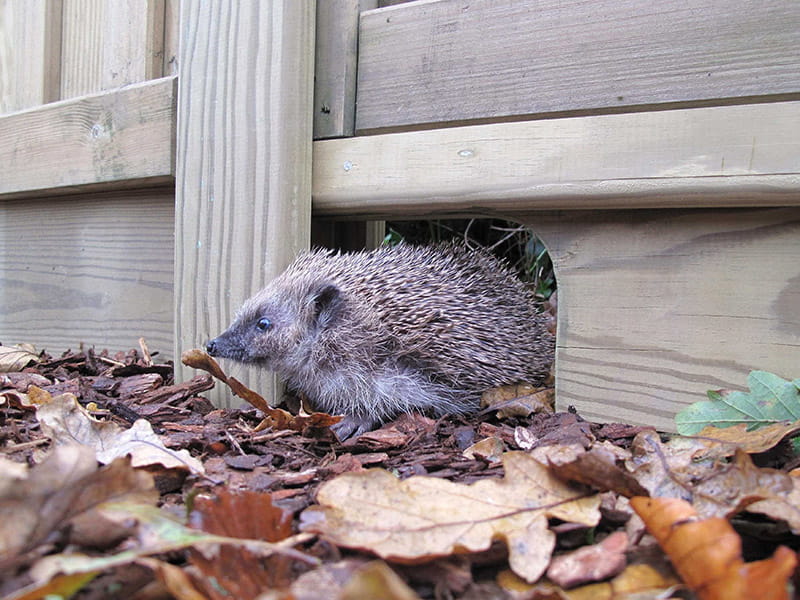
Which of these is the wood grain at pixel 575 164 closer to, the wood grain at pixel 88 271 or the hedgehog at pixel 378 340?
the hedgehog at pixel 378 340

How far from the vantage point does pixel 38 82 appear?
16.2 feet

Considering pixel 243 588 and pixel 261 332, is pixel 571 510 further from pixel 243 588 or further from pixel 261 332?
pixel 261 332

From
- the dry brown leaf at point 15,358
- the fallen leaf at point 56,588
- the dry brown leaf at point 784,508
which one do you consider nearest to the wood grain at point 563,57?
the dry brown leaf at point 784,508

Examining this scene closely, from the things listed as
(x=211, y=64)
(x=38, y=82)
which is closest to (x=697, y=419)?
(x=211, y=64)

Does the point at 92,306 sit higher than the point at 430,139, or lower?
lower

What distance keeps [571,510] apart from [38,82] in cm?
497

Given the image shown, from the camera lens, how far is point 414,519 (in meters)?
1.56

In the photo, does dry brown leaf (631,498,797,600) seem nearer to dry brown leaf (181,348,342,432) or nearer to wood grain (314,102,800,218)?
dry brown leaf (181,348,342,432)

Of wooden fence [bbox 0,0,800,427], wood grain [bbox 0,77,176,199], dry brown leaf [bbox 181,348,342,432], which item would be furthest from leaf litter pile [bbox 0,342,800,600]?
wood grain [bbox 0,77,176,199]

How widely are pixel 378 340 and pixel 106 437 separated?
155 cm

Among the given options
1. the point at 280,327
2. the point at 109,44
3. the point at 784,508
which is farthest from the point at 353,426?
the point at 109,44

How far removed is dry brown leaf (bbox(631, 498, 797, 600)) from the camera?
118 cm

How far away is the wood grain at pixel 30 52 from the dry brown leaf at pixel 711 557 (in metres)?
5.05

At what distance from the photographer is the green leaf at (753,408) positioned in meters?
2.35
